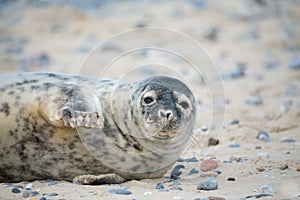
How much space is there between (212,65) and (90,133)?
159 inches

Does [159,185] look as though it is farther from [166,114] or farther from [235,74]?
[235,74]

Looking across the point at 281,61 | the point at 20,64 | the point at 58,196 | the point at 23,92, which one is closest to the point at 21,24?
the point at 20,64

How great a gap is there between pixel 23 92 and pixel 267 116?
2299mm

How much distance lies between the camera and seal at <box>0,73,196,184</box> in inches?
114

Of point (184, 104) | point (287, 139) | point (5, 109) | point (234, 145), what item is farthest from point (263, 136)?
point (5, 109)

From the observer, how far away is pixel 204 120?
457 centimetres

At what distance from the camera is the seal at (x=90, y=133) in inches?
114

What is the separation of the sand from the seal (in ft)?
0.37

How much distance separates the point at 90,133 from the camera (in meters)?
2.95

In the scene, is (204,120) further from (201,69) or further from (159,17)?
(159,17)

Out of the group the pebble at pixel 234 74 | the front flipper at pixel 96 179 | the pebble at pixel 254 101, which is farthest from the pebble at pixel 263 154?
the pebble at pixel 234 74

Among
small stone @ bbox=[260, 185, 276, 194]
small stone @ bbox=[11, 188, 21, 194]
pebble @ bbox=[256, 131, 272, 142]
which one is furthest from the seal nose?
pebble @ bbox=[256, 131, 272, 142]

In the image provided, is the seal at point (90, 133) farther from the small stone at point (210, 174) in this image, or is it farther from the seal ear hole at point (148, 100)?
the small stone at point (210, 174)

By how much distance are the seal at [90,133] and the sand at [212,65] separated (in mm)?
113
